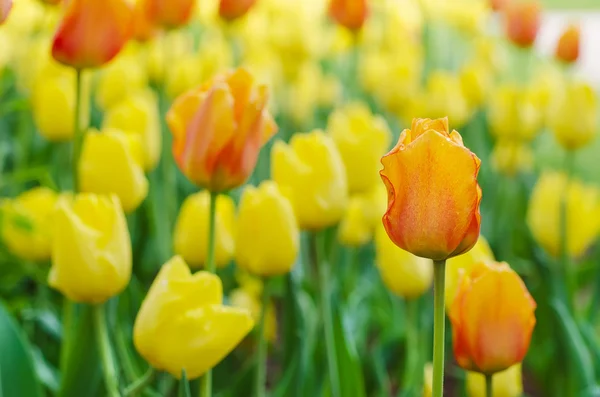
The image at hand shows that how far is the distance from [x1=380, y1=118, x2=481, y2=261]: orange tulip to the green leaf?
46 cm

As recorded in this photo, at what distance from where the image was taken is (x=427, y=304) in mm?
1561

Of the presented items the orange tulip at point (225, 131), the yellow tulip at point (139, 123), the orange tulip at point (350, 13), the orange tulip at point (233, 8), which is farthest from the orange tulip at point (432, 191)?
the orange tulip at point (350, 13)

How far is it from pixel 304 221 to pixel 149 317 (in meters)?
0.33

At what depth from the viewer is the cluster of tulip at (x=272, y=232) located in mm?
697

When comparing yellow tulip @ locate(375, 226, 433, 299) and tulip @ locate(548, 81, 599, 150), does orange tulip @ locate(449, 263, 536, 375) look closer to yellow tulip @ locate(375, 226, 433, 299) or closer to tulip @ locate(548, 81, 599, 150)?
yellow tulip @ locate(375, 226, 433, 299)

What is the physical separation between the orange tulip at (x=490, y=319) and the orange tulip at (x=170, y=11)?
0.92 meters

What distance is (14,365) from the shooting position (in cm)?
87

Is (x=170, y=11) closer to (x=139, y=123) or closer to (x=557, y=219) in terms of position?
(x=139, y=123)

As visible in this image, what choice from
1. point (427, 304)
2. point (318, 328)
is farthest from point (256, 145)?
point (427, 304)

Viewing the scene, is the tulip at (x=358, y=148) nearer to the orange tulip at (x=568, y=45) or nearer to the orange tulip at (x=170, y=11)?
the orange tulip at (x=170, y=11)

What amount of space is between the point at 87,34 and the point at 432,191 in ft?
1.79

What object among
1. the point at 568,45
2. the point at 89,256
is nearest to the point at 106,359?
the point at 89,256

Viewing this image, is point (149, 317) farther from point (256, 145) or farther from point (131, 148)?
point (131, 148)

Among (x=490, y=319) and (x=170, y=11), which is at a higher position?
(x=170, y=11)
